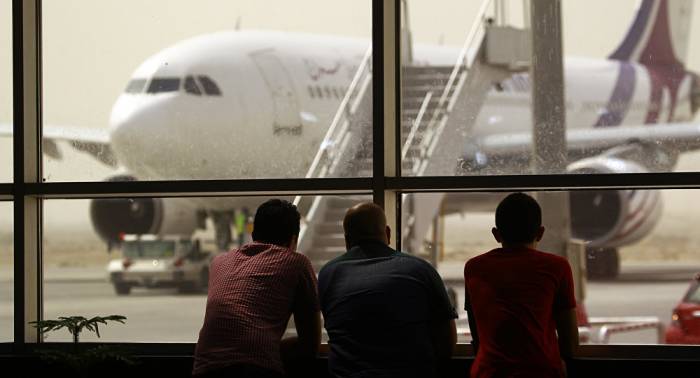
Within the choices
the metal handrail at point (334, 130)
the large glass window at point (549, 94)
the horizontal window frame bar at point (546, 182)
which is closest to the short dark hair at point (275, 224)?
the horizontal window frame bar at point (546, 182)

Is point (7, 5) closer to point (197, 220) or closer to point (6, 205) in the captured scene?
point (6, 205)

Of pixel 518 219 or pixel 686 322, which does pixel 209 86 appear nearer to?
pixel 686 322

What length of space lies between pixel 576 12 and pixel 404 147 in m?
8.76

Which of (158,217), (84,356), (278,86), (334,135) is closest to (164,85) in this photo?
(278,86)

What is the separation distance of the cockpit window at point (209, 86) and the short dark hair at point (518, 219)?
912 centimetres

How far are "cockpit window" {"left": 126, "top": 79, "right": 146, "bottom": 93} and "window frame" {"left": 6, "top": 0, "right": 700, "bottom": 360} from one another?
8.40m

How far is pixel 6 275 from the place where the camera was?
3572mm

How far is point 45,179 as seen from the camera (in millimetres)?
3250

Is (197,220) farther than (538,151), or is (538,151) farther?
(197,220)

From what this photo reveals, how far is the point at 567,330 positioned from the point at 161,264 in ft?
48.0

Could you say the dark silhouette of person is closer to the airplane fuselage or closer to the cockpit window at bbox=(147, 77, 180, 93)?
the airplane fuselage

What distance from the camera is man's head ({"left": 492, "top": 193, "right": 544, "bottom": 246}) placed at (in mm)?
2365

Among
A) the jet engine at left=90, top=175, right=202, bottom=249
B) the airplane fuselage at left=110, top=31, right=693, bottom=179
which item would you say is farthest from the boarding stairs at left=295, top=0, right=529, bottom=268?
the jet engine at left=90, top=175, right=202, bottom=249

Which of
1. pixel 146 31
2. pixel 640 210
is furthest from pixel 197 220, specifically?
pixel 146 31
